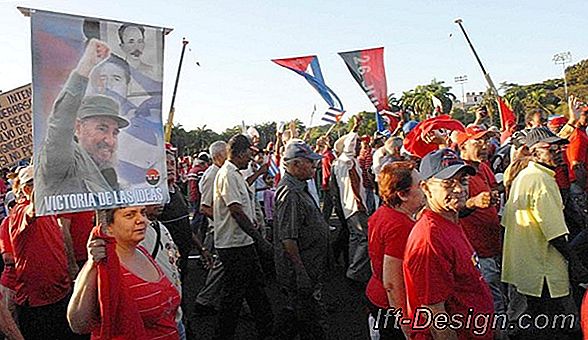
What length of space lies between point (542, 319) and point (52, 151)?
3.66 metres

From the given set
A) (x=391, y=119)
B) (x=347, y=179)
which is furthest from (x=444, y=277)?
(x=391, y=119)

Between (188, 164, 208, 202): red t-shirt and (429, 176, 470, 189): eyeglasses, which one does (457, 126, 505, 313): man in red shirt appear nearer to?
(429, 176, 470, 189): eyeglasses

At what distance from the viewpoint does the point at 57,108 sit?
2.30 meters

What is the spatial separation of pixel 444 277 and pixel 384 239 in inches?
26.0

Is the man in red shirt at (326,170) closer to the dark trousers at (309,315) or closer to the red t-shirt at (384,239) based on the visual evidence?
the dark trousers at (309,315)

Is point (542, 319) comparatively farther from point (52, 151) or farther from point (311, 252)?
point (52, 151)

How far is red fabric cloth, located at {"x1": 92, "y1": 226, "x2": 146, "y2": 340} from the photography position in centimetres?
253

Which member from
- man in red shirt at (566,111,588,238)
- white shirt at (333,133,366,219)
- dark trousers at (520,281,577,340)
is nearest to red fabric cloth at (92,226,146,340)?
dark trousers at (520,281,577,340)

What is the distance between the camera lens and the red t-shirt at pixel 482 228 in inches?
183

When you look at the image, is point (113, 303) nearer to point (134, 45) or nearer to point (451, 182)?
point (134, 45)

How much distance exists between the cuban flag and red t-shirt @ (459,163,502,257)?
24.0 feet

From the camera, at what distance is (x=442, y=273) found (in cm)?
304

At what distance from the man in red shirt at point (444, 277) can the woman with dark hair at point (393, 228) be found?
0.27 meters

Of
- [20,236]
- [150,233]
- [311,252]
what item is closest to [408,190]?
[311,252]
